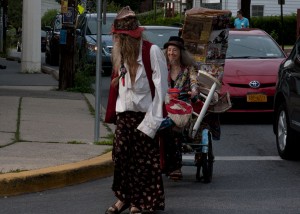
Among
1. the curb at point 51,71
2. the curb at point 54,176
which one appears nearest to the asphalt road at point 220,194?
the curb at point 54,176

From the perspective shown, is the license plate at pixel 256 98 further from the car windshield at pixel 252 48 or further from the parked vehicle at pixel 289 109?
the parked vehicle at pixel 289 109

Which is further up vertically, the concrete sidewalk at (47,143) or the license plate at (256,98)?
the license plate at (256,98)

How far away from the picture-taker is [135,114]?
7984 mm

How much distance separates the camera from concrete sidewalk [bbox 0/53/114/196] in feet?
31.0

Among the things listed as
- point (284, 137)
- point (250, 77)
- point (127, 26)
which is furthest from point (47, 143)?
point (250, 77)

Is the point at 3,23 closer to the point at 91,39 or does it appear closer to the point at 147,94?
the point at 91,39

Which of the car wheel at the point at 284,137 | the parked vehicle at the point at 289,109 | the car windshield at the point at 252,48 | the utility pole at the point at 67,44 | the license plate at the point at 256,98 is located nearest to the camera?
the parked vehicle at the point at 289,109

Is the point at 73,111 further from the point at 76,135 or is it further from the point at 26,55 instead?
the point at 26,55

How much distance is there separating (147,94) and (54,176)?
198 cm

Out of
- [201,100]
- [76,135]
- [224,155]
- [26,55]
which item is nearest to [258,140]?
[224,155]

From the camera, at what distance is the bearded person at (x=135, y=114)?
7.89 metres

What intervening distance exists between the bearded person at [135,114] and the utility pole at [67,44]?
11.2 m

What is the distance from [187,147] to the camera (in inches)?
382

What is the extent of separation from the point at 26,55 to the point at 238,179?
54.0 ft
